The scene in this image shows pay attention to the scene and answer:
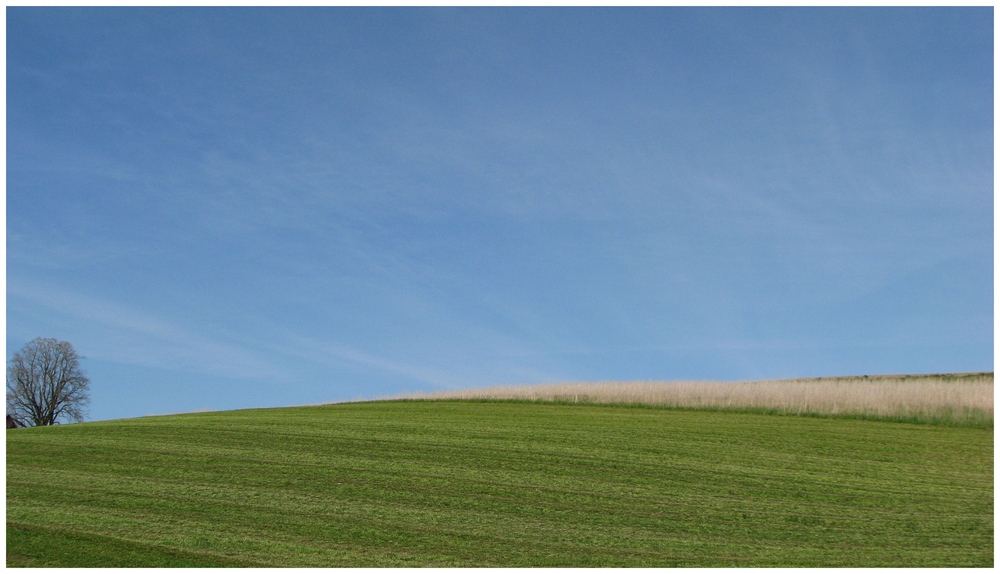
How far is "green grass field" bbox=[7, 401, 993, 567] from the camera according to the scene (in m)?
6.45

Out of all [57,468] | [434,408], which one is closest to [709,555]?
[57,468]

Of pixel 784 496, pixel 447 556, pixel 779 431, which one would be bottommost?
pixel 447 556

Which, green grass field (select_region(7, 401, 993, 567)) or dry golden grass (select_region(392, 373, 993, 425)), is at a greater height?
dry golden grass (select_region(392, 373, 993, 425))

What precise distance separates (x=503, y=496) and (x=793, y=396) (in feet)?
34.9

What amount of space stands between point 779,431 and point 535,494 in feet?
20.8

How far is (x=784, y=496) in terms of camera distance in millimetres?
8094

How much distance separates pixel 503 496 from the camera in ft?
26.2

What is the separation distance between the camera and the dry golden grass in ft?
47.6

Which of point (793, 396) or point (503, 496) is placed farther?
point (793, 396)

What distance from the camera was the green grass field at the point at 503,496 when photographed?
21.2 feet

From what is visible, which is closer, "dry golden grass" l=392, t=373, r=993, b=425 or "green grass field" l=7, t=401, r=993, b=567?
"green grass field" l=7, t=401, r=993, b=567

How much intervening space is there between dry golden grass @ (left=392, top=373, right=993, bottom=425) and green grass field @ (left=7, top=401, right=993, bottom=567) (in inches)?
72.5

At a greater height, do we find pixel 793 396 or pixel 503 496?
pixel 793 396

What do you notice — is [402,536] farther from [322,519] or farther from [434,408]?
[434,408]
